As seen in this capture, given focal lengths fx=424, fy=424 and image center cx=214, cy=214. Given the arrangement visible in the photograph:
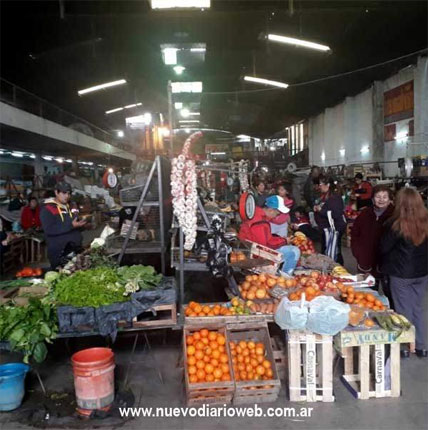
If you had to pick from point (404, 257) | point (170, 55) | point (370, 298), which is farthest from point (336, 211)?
point (170, 55)

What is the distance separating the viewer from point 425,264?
440 centimetres

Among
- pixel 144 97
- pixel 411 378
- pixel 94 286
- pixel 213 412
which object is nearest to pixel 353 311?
pixel 411 378

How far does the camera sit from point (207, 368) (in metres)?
3.77

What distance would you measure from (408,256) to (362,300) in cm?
67

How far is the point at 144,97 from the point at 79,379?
16454 mm

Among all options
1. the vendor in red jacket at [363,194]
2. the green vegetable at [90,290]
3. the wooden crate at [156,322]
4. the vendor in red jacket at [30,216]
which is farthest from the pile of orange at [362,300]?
the vendor in red jacket at [30,216]

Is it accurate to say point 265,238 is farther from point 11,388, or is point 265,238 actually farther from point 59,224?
point 11,388

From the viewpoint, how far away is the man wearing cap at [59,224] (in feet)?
18.8

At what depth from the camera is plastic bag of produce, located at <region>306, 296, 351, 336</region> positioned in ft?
12.1

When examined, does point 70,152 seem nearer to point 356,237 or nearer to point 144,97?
point 144,97

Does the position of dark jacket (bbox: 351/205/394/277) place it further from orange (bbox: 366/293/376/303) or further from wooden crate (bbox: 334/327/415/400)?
wooden crate (bbox: 334/327/415/400)

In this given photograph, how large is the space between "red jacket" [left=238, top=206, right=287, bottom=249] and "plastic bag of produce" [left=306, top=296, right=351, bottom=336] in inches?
81.6

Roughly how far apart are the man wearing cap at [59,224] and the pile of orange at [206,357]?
2696 mm

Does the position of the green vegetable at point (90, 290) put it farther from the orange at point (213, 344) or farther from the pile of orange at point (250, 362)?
the pile of orange at point (250, 362)
